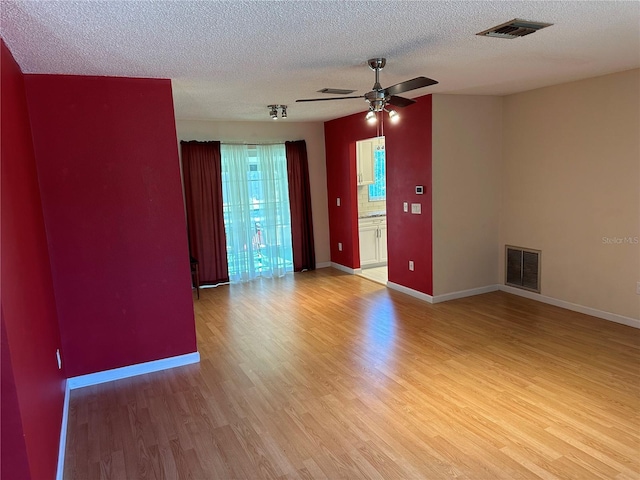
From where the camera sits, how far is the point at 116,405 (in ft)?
10.3

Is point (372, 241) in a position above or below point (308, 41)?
below

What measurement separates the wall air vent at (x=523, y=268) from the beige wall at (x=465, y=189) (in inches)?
7.8

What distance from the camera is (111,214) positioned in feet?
11.1

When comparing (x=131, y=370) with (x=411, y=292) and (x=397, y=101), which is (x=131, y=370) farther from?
(x=411, y=292)

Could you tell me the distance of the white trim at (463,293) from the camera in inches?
205

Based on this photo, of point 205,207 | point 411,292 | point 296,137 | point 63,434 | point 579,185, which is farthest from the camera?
point 296,137

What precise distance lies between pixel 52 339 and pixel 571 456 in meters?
3.21

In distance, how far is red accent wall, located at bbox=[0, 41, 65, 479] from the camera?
171cm

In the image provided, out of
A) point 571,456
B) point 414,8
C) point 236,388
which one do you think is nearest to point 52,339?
point 236,388

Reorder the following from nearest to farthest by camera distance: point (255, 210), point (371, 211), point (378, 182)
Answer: point (255, 210)
point (371, 211)
point (378, 182)

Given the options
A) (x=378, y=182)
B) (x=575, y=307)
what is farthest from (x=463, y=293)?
(x=378, y=182)

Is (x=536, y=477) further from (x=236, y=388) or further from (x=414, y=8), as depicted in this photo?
(x=414, y=8)

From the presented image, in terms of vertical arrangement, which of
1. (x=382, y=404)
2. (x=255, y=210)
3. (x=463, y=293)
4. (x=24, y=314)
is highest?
(x=255, y=210)

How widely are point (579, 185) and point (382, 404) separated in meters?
3.17
